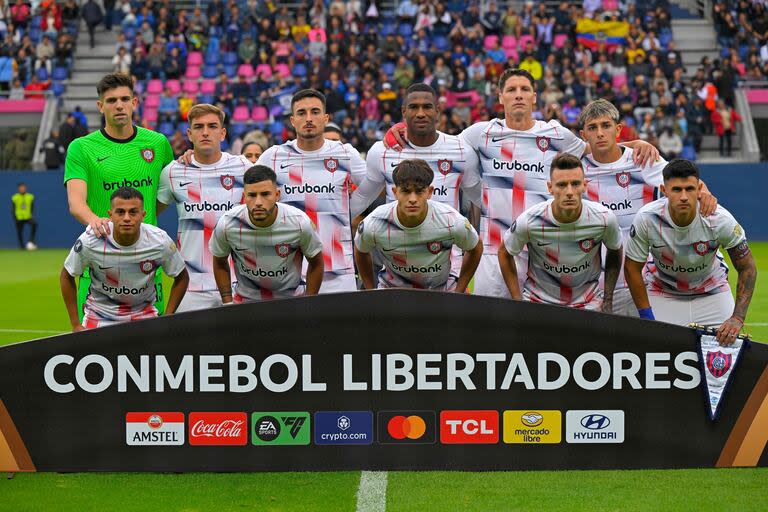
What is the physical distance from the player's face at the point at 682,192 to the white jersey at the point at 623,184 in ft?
3.67

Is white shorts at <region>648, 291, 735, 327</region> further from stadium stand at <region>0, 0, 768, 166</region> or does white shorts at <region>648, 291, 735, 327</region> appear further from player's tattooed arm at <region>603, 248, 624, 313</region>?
stadium stand at <region>0, 0, 768, 166</region>

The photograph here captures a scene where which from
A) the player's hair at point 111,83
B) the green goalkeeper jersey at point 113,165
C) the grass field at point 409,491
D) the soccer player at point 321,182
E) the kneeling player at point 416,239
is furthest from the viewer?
the soccer player at point 321,182

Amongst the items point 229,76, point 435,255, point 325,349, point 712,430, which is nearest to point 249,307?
point 325,349

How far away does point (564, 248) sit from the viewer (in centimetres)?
649

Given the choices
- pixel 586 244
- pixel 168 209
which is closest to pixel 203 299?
pixel 586 244

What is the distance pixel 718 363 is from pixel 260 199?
257 centimetres

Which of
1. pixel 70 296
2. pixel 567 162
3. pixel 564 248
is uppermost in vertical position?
pixel 567 162

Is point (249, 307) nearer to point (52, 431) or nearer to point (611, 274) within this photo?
point (52, 431)

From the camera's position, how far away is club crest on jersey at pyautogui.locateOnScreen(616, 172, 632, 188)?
745 centimetres

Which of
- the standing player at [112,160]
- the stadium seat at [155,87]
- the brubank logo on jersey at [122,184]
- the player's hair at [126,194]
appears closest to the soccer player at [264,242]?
the player's hair at [126,194]

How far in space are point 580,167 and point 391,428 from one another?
1811 mm

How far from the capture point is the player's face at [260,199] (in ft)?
20.5

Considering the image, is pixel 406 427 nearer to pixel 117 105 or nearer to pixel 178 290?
pixel 178 290

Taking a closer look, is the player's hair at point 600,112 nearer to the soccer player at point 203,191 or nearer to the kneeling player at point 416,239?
the kneeling player at point 416,239
